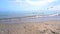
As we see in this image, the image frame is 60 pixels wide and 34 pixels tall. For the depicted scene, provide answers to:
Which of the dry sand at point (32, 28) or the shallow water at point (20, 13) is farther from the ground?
the shallow water at point (20, 13)

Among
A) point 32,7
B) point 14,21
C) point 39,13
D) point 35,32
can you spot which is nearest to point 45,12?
point 39,13

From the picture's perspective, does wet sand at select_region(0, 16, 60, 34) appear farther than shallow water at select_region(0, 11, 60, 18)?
No

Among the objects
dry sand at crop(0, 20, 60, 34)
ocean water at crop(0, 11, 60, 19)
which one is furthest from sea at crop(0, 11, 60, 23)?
dry sand at crop(0, 20, 60, 34)

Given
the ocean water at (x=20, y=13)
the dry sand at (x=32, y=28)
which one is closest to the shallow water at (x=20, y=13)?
the ocean water at (x=20, y=13)

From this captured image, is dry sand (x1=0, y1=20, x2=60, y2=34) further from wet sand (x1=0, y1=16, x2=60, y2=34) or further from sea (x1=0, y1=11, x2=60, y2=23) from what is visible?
sea (x1=0, y1=11, x2=60, y2=23)

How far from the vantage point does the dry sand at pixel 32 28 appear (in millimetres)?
2354

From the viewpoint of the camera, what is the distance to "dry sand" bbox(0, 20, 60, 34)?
2.35 m

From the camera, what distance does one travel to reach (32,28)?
2.43 metres

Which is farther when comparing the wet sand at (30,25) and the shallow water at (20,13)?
the shallow water at (20,13)

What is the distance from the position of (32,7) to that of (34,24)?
36cm

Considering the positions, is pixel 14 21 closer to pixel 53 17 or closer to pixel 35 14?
pixel 35 14

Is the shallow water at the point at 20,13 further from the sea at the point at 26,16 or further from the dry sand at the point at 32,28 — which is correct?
the dry sand at the point at 32,28

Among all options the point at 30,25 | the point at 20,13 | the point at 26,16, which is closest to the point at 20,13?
the point at 20,13

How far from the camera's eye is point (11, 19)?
2666 mm
